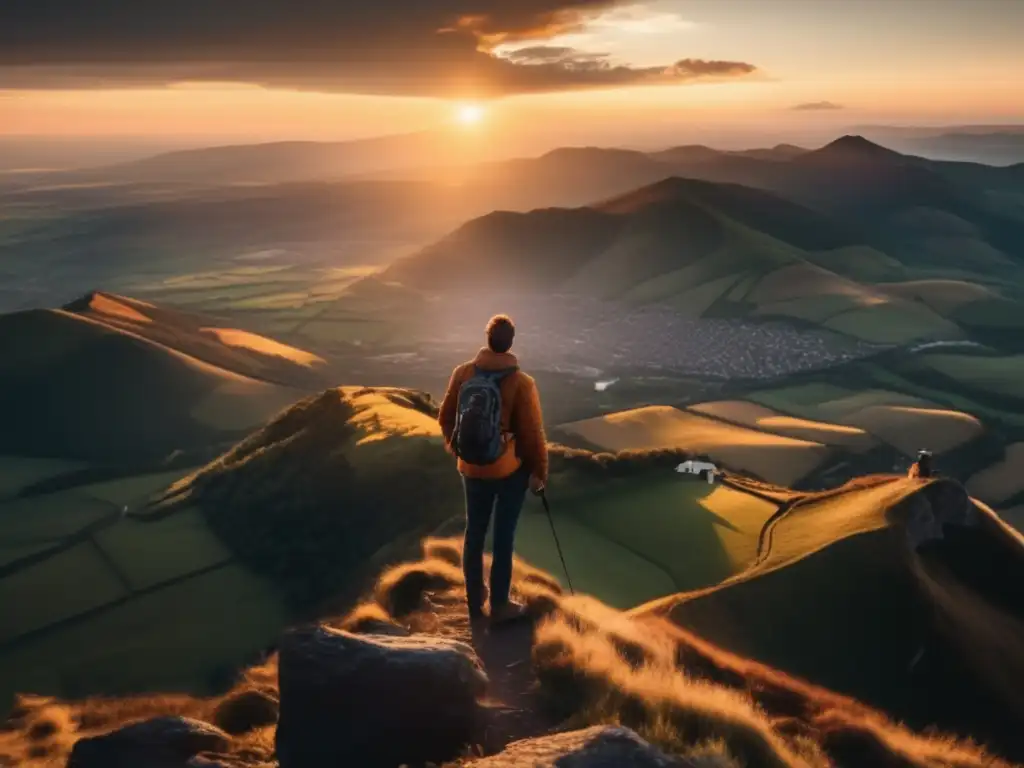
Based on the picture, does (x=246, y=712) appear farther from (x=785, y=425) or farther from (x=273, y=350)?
(x=273, y=350)

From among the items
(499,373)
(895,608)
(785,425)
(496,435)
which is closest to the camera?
(496,435)

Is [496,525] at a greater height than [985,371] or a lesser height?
greater

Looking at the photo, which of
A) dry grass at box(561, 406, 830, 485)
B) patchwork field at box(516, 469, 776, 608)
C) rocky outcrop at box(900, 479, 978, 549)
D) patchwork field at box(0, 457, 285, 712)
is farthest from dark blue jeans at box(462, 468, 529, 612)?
dry grass at box(561, 406, 830, 485)

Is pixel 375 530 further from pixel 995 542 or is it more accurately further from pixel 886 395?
pixel 886 395

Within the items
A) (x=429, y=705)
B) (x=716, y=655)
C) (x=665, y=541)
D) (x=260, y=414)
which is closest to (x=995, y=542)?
(x=665, y=541)

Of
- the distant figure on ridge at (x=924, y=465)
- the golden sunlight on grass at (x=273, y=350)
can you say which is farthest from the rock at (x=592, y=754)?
the golden sunlight on grass at (x=273, y=350)

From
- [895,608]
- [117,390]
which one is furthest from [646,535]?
[117,390]

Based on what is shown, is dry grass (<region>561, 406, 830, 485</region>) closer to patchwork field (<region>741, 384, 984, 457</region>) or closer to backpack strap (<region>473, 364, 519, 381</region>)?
patchwork field (<region>741, 384, 984, 457</region>)
